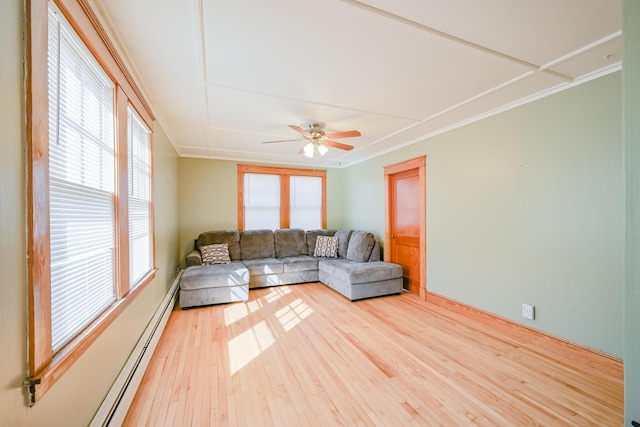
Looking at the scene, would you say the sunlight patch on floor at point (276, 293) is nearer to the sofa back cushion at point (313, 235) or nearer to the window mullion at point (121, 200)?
the sofa back cushion at point (313, 235)

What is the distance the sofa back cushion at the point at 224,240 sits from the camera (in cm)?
494

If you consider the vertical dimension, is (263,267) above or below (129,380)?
above

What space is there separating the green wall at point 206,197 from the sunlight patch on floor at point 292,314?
2.50 metres

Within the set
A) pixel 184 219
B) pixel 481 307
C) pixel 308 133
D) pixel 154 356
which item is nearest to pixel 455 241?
pixel 481 307

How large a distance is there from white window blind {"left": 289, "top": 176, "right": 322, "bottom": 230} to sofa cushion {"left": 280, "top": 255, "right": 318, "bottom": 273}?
1180 millimetres

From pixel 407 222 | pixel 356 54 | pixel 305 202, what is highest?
pixel 356 54

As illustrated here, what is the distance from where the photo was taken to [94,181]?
1.51 meters

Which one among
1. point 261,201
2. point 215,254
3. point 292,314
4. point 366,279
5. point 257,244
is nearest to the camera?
point 292,314

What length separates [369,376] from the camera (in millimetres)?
2090

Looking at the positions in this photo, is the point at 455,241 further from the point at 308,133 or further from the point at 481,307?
the point at 308,133

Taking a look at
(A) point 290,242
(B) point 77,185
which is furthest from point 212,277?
(B) point 77,185

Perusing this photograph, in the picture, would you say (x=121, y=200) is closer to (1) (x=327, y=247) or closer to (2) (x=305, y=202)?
(1) (x=327, y=247)

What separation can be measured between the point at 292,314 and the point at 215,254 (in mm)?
2038

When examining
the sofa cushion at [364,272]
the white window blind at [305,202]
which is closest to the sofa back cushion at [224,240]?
the white window blind at [305,202]
